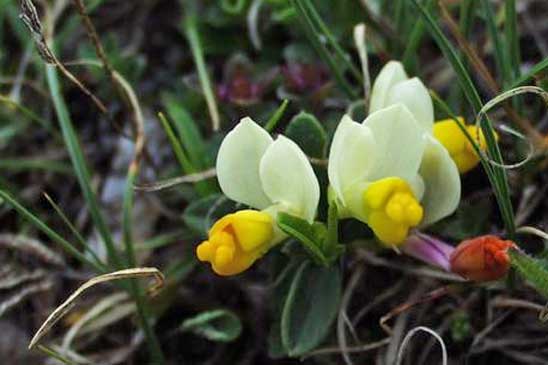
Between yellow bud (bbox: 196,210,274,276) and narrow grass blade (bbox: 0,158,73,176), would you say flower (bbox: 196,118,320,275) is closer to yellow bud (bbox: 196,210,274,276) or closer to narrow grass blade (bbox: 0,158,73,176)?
yellow bud (bbox: 196,210,274,276)

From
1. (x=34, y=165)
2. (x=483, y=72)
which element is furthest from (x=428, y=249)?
(x=34, y=165)

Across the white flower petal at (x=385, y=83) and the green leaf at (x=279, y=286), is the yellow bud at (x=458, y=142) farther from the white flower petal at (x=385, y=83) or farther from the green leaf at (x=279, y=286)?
the green leaf at (x=279, y=286)

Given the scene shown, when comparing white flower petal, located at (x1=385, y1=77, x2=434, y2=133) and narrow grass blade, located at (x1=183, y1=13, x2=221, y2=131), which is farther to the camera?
narrow grass blade, located at (x1=183, y1=13, x2=221, y2=131)

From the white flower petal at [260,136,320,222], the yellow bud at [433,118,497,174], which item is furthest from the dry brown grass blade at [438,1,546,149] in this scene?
the white flower petal at [260,136,320,222]

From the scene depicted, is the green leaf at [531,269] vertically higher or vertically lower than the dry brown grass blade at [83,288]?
lower

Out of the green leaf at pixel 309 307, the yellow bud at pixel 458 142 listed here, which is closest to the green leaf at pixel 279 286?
the green leaf at pixel 309 307

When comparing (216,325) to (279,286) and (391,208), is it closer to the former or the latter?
(279,286)

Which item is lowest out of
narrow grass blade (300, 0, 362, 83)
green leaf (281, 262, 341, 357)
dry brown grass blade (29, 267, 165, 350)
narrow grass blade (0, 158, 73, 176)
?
green leaf (281, 262, 341, 357)

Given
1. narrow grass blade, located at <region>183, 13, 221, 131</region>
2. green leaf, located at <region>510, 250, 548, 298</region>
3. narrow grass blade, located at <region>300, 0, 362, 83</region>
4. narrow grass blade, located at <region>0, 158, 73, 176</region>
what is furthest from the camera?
narrow grass blade, located at <region>0, 158, 73, 176</region>
